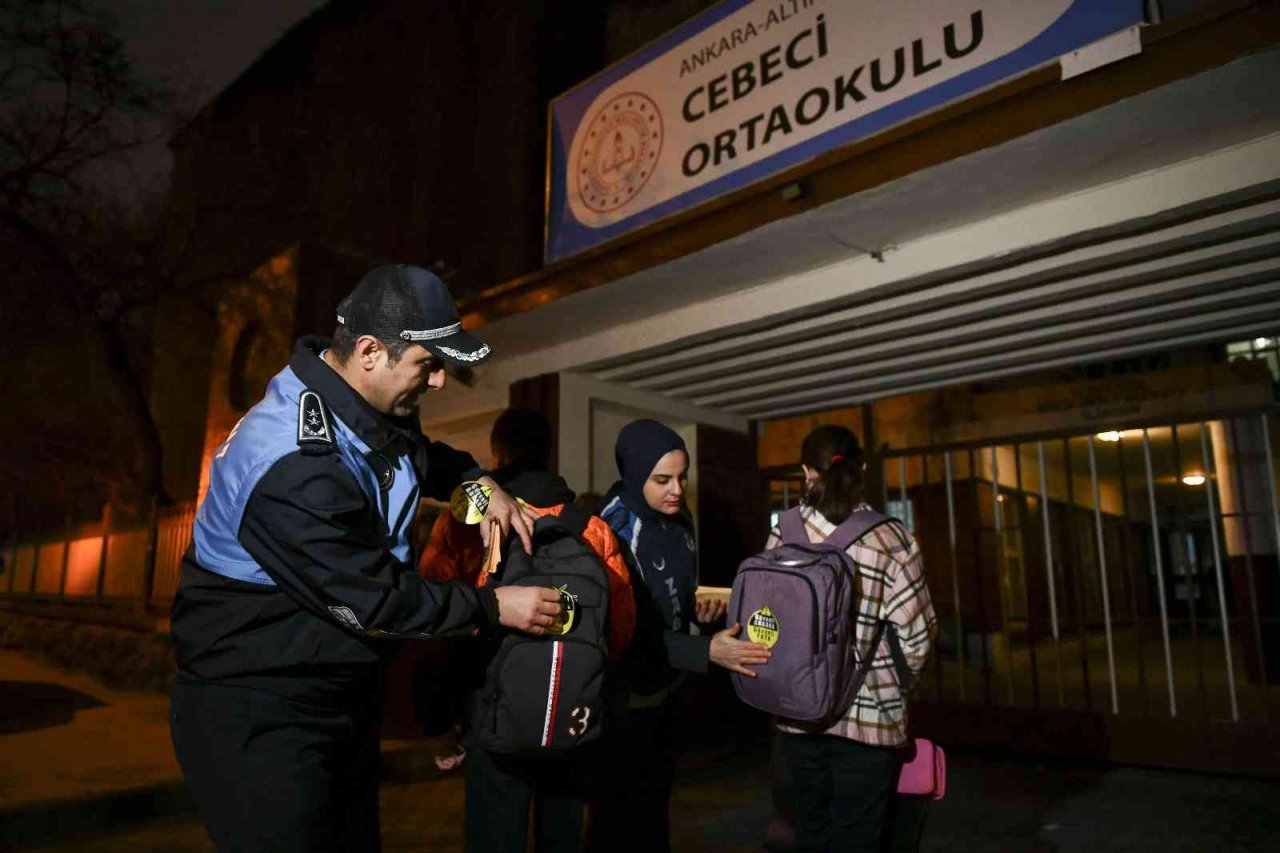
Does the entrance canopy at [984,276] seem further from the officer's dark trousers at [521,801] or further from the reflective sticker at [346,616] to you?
the reflective sticker at [346,616]

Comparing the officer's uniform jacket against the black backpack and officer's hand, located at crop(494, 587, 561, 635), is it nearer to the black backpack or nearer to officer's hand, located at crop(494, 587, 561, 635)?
officer's hand, located at crop(494, 587, 561, 635)

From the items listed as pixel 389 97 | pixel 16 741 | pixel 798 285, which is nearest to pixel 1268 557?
pixel 798 285

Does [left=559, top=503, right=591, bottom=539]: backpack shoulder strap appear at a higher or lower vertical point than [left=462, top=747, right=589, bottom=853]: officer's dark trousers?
higher

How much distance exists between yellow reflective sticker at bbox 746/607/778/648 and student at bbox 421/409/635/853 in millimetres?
489

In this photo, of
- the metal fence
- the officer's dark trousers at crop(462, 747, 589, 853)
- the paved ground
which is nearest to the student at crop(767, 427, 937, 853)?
the officer's dark trousers at crop(462, 747, 589, 853)

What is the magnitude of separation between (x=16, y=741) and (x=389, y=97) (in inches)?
433

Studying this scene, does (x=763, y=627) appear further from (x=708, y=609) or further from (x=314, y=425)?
(x=314, y=425)

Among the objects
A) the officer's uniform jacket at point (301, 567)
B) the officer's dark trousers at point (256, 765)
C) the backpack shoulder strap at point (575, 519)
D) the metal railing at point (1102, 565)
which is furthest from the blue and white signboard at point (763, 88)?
the officer's dark trousers at point (256, 765)

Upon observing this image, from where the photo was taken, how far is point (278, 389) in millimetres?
1776

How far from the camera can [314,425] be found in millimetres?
1653

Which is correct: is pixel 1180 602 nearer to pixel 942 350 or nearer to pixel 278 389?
pixel 942 350

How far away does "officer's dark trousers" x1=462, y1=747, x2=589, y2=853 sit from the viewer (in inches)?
85.4

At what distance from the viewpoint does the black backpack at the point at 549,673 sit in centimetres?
192

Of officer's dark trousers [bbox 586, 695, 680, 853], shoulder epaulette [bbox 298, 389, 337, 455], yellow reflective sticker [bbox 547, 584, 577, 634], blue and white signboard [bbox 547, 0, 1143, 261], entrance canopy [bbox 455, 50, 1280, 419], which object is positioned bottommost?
officer's dark trousers [bbox 586, 695, 680, 853]
